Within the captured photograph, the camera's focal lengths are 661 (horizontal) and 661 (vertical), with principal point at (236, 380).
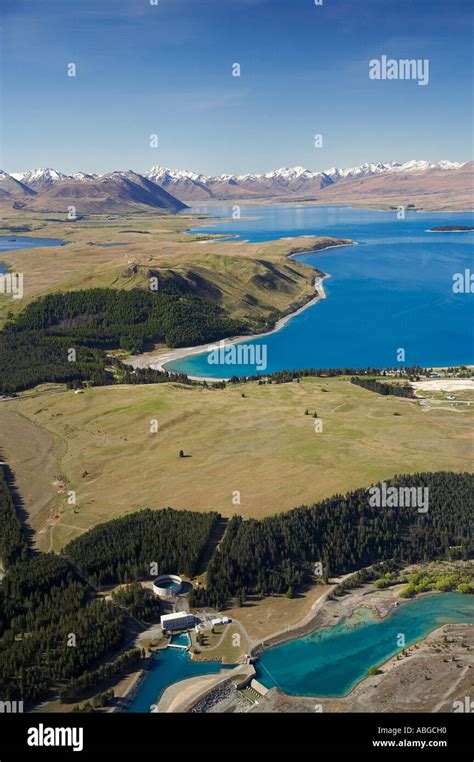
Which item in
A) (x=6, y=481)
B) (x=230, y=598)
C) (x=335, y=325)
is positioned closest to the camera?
(x=230, y=598)

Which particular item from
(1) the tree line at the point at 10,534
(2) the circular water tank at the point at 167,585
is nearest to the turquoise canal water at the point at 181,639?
(2) the circular water tank at the point at 167,585

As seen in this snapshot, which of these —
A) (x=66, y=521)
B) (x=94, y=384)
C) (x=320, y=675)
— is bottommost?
(x=320, y=675)

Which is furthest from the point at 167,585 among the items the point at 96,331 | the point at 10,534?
the point at 96,331

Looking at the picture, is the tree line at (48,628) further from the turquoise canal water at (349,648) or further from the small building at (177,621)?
the turquoise canal water at (349,648)

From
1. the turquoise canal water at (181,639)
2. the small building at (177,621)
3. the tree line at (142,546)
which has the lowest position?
the turquoise canal water at (181,639)

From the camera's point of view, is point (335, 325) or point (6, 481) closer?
point (6, 481)

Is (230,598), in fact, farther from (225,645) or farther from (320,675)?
(320,675)

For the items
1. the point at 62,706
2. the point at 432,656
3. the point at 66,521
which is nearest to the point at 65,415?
the point at 66,521
